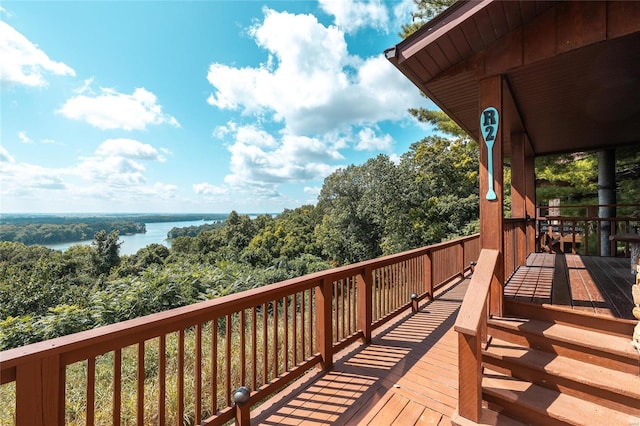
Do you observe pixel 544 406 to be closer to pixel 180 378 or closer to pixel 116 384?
pixel 180 378

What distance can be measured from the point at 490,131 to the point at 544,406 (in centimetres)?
220

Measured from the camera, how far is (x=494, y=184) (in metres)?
2.64

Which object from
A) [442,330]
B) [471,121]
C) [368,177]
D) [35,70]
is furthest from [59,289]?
[368,177]

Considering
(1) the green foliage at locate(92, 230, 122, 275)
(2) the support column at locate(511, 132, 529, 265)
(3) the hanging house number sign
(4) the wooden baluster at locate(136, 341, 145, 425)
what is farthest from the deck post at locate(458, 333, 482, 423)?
(1) the green foliage at locate(92, 230, 122, 275)

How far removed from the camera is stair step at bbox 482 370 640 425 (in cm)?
182

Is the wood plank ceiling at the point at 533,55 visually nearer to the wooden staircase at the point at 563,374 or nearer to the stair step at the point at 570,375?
the wooden staircase at the point at 563,374

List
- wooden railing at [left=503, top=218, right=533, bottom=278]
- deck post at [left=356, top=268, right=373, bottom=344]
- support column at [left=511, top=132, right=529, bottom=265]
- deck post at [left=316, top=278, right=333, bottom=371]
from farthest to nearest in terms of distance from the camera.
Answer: support column at [left=511, top=132, right=529, bottom=265] < wooden railing at [left=503, top=218, right=533, bottom=278] < deck post at [left=356, top=268, right=373, bottom=344] < deck post at [left=316, top=278, right=333, bottom=371]

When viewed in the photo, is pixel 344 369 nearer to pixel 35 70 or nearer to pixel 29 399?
pixel 29 399

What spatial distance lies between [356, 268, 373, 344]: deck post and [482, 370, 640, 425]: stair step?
1391 mm

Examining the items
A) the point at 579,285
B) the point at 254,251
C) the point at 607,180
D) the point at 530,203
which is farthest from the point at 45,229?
the point at 607,180

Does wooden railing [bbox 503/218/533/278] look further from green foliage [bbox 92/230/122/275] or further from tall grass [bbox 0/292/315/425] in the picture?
green foliage [bbox 92/230/122/275]

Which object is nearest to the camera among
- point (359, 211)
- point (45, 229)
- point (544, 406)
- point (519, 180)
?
point (544, 406)

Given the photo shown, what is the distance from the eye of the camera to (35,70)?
414 inches

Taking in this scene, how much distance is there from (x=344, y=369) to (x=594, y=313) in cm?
222
